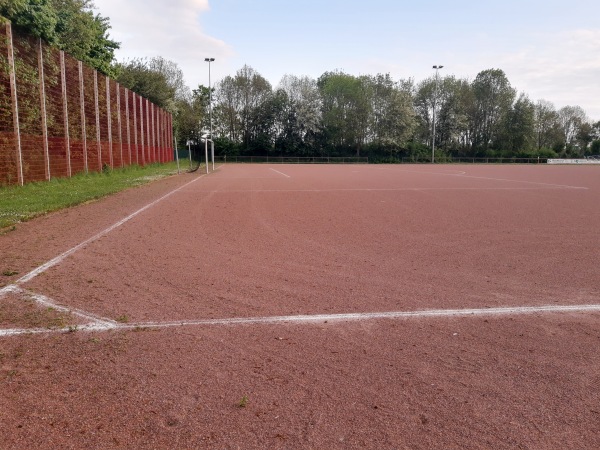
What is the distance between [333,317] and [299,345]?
2.60ft

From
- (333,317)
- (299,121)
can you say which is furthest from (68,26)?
(299,121)

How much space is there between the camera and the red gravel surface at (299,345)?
3027 mm

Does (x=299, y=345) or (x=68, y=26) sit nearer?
(x=299, y=345)

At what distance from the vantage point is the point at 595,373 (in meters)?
3.75

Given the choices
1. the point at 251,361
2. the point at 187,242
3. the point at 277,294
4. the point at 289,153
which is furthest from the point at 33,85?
the point at 289,153

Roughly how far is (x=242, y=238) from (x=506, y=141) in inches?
3528

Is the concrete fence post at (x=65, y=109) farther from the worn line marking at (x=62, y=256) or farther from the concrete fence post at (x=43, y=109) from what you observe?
the worn line marking at (x=62, y=256)

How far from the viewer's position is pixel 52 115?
72.1 feet

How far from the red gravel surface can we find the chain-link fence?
11323mm

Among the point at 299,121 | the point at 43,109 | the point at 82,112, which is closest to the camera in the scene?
the point at 43,109

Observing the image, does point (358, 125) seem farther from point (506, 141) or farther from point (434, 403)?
point (434, 403)

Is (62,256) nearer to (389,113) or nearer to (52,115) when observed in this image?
(52,115)

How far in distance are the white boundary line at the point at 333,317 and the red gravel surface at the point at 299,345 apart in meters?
0.03

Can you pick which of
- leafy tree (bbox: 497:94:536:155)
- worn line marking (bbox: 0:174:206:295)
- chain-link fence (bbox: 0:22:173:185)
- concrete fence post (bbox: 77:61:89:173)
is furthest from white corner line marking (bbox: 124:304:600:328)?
leafy tree (bbox: 497:94:536:155)
